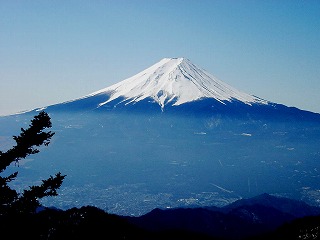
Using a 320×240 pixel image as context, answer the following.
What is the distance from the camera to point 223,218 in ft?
227

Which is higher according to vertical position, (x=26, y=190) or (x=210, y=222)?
(x=26, y=190)

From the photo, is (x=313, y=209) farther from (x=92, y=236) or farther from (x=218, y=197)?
(x=92, y=236)

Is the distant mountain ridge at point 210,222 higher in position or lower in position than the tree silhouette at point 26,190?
lower

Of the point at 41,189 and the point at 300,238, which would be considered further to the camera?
the point at 300,238

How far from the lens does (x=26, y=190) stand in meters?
13.0

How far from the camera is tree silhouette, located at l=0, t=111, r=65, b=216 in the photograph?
479 inches

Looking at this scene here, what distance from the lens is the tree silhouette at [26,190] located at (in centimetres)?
1217

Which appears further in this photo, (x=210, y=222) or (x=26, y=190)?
(x=210, y=222)

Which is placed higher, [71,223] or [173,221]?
[71,223]

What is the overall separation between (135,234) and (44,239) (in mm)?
4178

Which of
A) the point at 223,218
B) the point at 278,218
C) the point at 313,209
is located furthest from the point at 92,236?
the point at 313,209

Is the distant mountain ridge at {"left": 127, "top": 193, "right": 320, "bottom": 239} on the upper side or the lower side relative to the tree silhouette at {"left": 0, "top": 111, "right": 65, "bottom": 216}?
Result: lower

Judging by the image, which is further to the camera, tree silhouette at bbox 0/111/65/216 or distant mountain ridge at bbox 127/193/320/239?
distant mountain ridge at bbox 127/193/320/239

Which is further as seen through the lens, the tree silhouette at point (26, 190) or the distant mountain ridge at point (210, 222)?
the distant mountain ridge at point (210, 222)
